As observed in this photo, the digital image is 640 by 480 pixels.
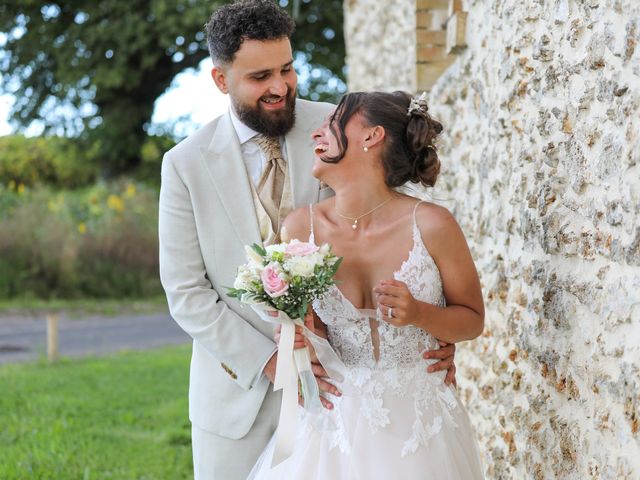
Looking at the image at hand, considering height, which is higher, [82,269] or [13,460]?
[13,460]

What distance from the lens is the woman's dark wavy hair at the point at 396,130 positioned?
2.71 metres

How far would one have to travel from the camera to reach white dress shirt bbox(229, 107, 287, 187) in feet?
10.2

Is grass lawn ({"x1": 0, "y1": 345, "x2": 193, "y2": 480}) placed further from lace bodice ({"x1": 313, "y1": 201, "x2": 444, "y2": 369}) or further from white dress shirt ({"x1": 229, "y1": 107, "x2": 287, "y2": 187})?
lace bodice ({"x1": 313, "y1": 201, "x2": 444, "y2": 369})

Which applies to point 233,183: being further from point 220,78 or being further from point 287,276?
point 287,276

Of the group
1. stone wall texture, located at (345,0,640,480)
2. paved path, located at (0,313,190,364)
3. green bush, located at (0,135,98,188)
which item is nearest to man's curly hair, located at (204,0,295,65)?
stone wall texture, located at (345,0,640,480)

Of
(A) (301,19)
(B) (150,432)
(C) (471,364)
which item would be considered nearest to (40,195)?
(A) (301,19)

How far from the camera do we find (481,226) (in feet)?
13.6

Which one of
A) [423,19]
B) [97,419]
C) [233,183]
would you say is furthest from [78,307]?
[233,183]

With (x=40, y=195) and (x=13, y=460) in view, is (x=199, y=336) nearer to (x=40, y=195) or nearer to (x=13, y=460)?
(x=13, y=460)

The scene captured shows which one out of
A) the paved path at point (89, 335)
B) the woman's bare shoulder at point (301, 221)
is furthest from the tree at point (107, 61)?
the woman's bare shoulder at point (301, 221)

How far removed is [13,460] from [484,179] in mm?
3529

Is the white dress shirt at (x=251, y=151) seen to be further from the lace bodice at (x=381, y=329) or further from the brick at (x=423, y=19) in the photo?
the brick at (x=423, y=19)

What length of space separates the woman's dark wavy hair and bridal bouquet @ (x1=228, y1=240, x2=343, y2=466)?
1.28ft

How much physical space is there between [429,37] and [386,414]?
3625 mm
